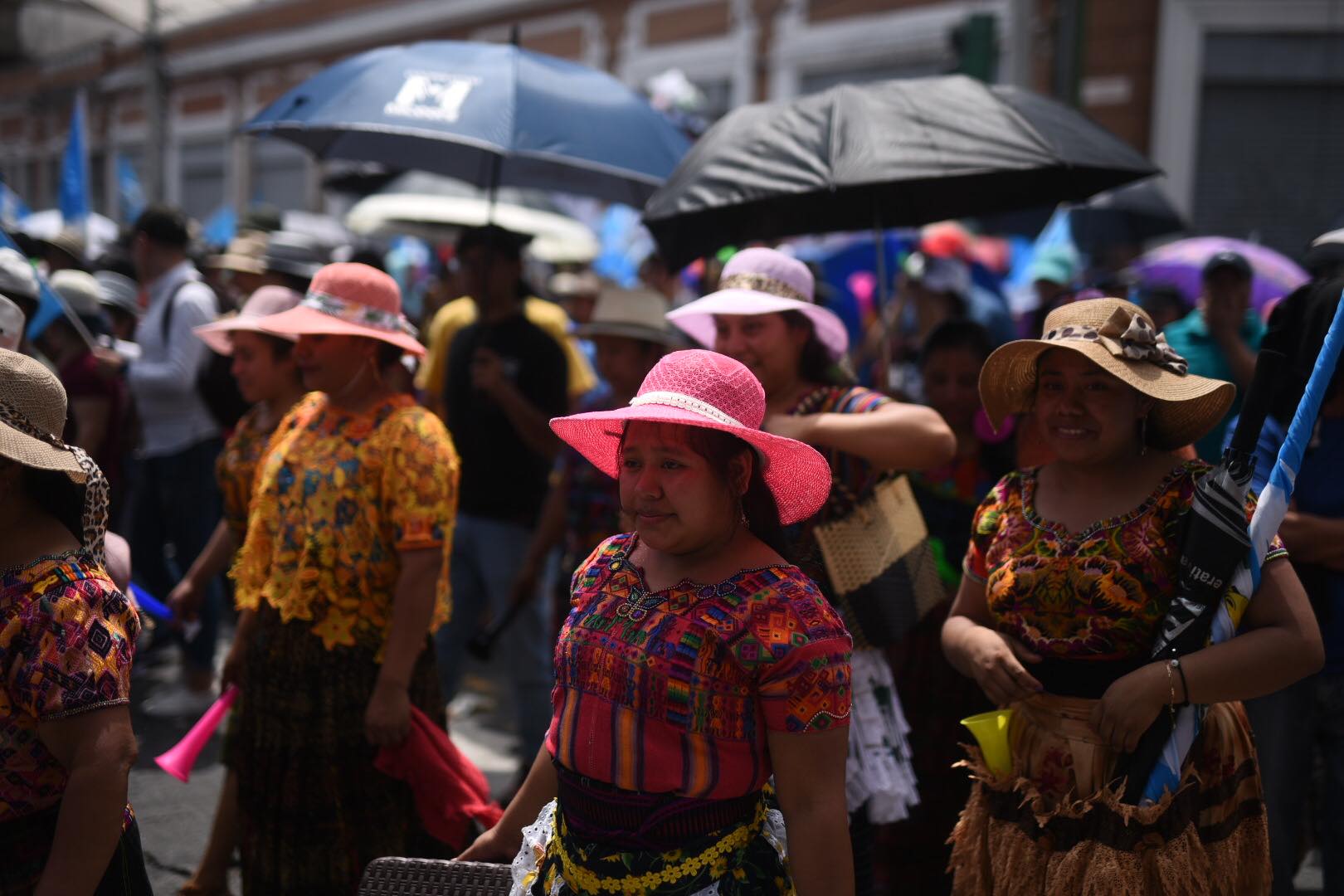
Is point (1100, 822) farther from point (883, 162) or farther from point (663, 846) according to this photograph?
point (883, 162)

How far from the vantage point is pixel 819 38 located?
52.9ft

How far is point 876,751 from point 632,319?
218 cm

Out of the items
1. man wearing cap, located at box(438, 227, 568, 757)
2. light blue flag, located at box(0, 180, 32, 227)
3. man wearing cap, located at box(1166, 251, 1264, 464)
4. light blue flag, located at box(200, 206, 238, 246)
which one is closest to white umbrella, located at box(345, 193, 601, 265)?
man wearing cap, located at box(438, 227, 568, 757)

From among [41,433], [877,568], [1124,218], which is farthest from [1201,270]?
[41,433]

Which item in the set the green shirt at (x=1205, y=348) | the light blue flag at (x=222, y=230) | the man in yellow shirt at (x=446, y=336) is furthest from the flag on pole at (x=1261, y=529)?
the light blue flag at (x=222, y=230)

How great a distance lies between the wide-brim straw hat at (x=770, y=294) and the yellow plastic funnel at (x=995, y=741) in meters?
1.24

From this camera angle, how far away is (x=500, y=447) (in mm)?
5543

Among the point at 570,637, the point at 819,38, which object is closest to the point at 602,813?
the point at 570,637

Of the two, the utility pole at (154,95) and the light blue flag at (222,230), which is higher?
the utility pole at (154,95)

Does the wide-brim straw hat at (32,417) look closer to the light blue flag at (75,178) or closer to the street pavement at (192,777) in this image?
the street pavement at (192,777)

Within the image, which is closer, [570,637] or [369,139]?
[570,637]

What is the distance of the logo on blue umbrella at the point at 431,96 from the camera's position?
468cm

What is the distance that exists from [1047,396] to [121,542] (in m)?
2.15

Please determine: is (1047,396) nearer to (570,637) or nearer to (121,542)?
(570,637)
